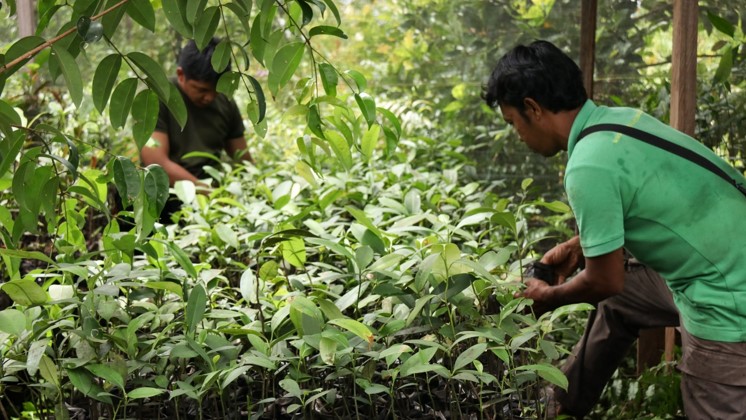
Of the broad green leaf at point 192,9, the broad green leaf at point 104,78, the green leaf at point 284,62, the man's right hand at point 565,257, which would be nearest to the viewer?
the broad green leaf at point 192,9

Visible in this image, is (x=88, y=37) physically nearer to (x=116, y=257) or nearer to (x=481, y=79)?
(x=116, y=257)

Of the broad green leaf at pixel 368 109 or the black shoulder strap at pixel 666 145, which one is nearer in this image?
the broad green leaf at pixel 368 109

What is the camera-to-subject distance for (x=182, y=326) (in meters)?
2.29

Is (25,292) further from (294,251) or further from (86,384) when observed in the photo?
(294,251)

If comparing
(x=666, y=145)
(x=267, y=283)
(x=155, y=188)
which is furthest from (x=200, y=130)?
(x=155, y=188)

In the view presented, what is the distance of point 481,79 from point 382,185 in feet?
4.60

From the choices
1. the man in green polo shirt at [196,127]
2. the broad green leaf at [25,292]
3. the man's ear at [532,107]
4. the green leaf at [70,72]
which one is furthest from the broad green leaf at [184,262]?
the man in green polo shirt at [196,127]

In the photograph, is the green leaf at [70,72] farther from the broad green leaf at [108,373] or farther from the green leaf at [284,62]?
the broad green leaf at [108,373]

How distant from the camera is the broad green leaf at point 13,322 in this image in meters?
2.03

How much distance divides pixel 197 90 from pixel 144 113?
3.19 meters

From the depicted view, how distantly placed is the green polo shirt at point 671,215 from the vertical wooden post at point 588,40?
1478 mm

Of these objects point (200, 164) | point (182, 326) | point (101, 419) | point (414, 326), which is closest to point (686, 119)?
point (414, 326)

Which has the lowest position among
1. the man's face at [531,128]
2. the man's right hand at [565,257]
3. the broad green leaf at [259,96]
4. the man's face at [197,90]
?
the man's right hand at [565,257]

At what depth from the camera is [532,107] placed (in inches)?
106
